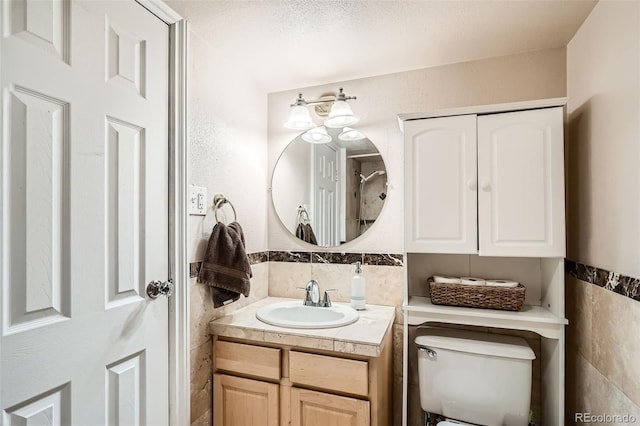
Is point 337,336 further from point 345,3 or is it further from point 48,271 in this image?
point 345,3

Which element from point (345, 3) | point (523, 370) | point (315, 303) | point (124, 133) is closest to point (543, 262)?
point (523, 370)

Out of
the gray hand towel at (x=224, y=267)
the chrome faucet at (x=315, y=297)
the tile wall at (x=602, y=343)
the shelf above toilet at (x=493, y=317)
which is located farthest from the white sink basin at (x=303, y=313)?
the tile wall at (x=602, y=343)

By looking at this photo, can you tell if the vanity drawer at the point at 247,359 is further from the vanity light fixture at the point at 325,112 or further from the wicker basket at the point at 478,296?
the vanity light fixture at the point at 325,112

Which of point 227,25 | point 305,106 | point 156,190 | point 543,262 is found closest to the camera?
point 156,190

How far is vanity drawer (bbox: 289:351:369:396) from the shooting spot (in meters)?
1.37

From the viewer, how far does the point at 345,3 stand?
1.33 m

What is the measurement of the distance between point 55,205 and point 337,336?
1068mm

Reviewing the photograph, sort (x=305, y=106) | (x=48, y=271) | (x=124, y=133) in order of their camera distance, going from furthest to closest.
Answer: (x=305, y=106) < (x=124, y=133) < (x=48, y=271)

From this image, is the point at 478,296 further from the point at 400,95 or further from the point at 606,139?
the point at 400,95

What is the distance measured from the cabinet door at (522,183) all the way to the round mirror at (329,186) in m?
0.60

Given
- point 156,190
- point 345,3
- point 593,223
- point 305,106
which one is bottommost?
point 593,223

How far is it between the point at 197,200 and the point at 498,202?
131 centimetres

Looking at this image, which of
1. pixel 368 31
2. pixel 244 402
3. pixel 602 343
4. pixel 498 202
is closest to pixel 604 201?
pixel 498 202

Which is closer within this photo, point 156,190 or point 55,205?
point 55,205
